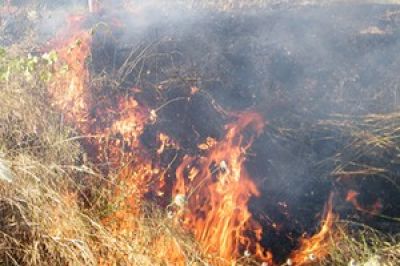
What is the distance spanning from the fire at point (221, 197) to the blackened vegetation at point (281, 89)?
135mm

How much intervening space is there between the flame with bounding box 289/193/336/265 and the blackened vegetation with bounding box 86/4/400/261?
0.25 feet

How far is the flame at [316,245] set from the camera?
10.9 ft

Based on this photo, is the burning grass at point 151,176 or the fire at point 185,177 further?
the fire at point 185,177

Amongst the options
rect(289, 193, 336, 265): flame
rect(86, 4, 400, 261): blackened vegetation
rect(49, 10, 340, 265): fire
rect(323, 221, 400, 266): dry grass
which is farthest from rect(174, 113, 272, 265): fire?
rect(323, 221, 400, 266): dry grass

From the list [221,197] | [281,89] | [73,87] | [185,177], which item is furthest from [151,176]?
[281,89]

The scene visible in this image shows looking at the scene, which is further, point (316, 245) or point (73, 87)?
point (73, 87)

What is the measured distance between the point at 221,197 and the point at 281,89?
7.52ft

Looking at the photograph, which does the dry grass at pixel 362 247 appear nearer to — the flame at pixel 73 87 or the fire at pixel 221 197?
the fire at pixel 221 197

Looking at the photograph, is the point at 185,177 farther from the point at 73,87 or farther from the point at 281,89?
the point at 281,89

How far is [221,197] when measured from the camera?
3594 millimetres

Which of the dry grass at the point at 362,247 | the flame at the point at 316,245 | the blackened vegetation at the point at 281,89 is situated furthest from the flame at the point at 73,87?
the dry grass at the point at 362,247

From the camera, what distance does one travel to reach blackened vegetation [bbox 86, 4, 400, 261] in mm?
3900

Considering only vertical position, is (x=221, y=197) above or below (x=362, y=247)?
above

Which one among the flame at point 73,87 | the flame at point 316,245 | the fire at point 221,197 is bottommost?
the flame at point 316,245
